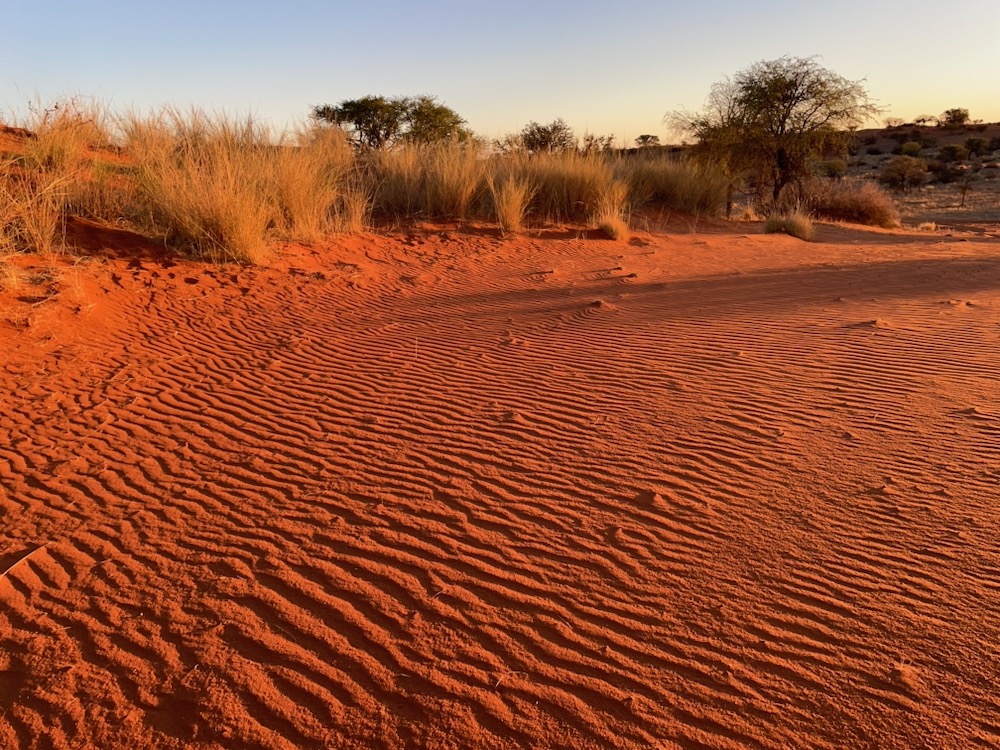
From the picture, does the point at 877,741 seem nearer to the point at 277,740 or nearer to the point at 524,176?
the point at 277,740

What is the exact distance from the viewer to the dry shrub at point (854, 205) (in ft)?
64.1

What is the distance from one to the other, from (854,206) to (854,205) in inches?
1.2

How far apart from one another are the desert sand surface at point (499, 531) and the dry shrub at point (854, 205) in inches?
555

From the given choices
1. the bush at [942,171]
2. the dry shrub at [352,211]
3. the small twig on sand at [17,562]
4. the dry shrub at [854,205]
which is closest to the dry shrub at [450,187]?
the dry shrub at [352,211]

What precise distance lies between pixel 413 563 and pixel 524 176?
12.4 metres

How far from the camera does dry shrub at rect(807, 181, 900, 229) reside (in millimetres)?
19547

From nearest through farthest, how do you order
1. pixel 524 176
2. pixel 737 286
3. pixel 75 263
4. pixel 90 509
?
pixel 90 509 < pixel 75 263 < pixel 737 286 < pixel 524 176

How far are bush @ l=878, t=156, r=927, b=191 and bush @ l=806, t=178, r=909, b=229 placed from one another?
1325cm

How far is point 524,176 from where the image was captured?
47.3 ft

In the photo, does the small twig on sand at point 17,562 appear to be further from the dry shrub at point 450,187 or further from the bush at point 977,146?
the bush at point 977,146

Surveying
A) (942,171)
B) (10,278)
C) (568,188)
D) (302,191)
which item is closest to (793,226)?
(568,188)

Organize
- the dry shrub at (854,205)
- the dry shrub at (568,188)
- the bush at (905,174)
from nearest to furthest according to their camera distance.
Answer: the dry shrub at (568,188), the dry shrub at (854,205), the bush at (905,174)

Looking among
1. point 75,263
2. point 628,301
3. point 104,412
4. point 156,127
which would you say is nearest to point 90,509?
point 104,412

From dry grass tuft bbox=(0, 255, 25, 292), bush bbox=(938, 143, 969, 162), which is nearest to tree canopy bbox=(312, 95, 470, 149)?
dry grass tuft bbox=(0, 255, 25, 292)
